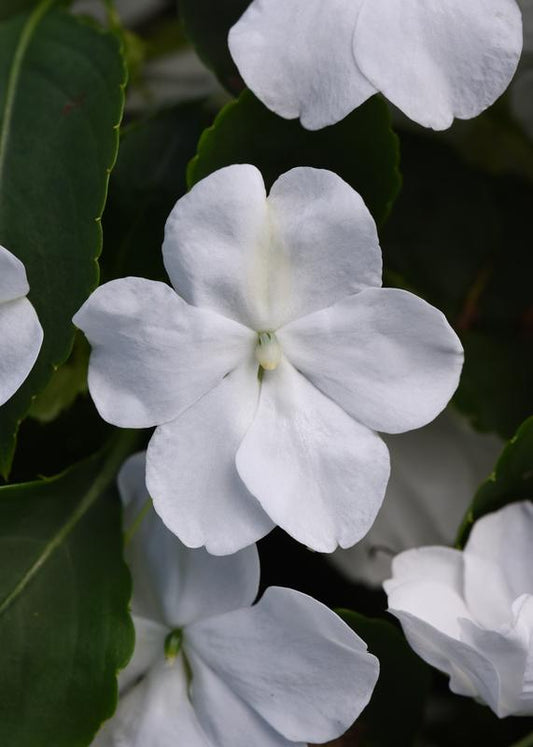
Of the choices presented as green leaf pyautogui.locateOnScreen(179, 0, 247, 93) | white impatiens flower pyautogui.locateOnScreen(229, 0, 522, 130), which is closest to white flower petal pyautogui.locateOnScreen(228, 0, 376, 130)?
white impatiens flower pyautogui.locateOnScreen(229, 0, 522, 130)

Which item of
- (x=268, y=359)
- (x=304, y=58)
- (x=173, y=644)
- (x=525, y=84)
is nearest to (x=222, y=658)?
(x=173, y=644)

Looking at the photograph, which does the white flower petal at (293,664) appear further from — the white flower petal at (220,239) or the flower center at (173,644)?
the white flower petal at (220,239)

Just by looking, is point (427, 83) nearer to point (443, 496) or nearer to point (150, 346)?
point (150, 346)

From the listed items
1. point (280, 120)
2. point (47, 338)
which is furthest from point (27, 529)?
point (280, 120)

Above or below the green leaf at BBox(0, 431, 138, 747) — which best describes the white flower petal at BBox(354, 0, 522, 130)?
above

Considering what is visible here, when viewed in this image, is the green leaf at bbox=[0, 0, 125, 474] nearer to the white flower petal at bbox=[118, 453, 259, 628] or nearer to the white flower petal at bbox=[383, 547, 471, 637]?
the white flower petal at bbox=[118, 453, 259, 628]

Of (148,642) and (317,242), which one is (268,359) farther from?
(148,642)

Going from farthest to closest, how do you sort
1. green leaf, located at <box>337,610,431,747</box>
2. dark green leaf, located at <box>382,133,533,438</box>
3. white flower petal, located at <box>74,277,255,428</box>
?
dark green leaf, located at <box>382,133,533,438</box> < green leaf, located at <box>337,610,431,747</box> < white flower petal, located at <box>74,277,255,428</box>

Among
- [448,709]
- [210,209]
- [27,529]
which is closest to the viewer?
[210,209]
